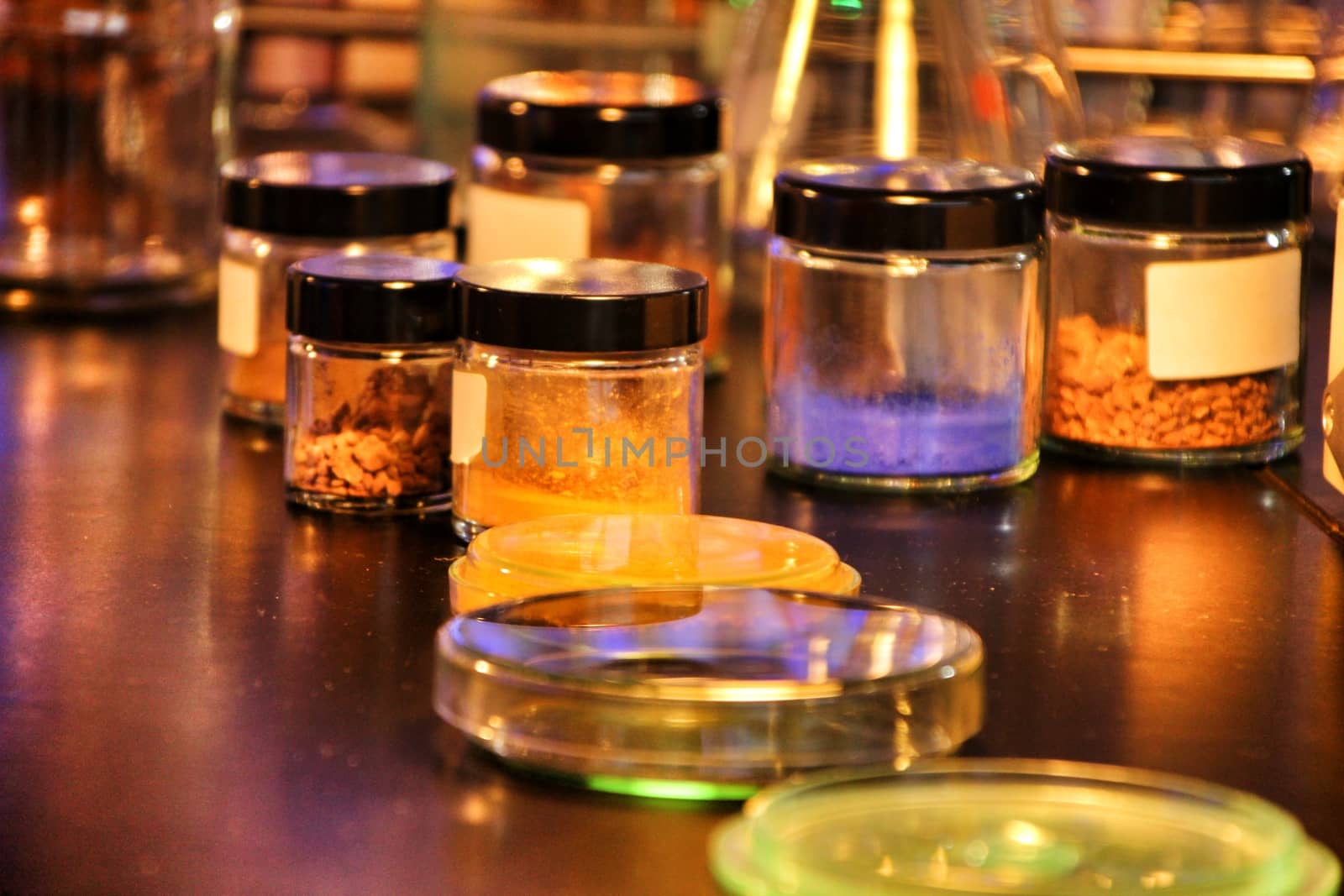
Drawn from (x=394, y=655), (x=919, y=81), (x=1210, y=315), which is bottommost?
(x=394, y=655)

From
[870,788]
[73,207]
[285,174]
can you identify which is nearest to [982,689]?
[870,788]

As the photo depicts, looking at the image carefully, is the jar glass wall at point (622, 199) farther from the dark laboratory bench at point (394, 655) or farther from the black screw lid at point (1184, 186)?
the black screw lid at point (1184, 186)

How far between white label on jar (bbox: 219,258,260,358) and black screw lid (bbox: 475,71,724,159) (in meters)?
0.17

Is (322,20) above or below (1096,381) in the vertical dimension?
above

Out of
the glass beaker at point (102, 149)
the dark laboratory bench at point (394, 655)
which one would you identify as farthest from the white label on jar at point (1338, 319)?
the glass beaker at point (102, 149)

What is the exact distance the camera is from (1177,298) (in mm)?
990

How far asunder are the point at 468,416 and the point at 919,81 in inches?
23.3

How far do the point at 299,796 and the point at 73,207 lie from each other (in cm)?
88

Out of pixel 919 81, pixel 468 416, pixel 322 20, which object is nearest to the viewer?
pixel 468 416

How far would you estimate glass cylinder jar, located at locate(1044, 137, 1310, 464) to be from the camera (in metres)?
0.99

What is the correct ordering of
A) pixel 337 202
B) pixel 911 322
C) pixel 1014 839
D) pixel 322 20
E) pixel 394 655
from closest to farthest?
pixel 1014 839
pixel 394 655
pixel 911 322
pixel 337 202
pixel 322 20

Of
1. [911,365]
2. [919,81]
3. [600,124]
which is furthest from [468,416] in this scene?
[919,81]

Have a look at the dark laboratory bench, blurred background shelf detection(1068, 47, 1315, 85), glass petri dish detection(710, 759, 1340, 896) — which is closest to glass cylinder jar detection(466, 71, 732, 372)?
the dark laboratory bench
